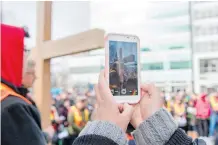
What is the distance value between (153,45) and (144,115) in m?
24.8

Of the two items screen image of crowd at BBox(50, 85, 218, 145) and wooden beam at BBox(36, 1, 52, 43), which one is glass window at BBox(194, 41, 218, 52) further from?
wooden beam at BBox(36, 1, 52, 43)

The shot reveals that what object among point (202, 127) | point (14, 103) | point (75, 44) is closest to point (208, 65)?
point (202, 127)

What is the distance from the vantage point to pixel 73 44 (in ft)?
5.10

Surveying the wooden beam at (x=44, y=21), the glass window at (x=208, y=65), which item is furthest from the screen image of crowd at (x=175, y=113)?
the glass window at (x=208, y=65)

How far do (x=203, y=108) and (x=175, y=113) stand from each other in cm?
62

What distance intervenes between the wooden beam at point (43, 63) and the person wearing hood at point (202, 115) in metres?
5.79

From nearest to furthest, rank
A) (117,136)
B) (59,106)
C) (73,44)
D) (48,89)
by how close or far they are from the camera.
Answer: (117,136) < (73,44) < (48,89) < (59,106)

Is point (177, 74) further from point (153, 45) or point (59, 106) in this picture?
point (59, 106)

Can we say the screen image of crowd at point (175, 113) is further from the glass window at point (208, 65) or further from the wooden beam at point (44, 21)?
the glass window at point (208, 65)

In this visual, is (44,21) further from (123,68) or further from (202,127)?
(202,127)

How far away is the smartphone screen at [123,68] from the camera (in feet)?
2.31

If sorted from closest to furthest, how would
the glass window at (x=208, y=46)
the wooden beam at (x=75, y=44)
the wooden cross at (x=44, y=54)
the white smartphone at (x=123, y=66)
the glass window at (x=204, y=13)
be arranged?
the white smartphone at (x=123, y=66), the wooden beam at (x=75, y=44), the wooden cross at (x=44, y=54), the glass window at (x=204, y=13), the glass window at (x=208, y=46)

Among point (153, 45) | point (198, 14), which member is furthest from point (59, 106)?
point (153, 45)

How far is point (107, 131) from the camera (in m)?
0.60
